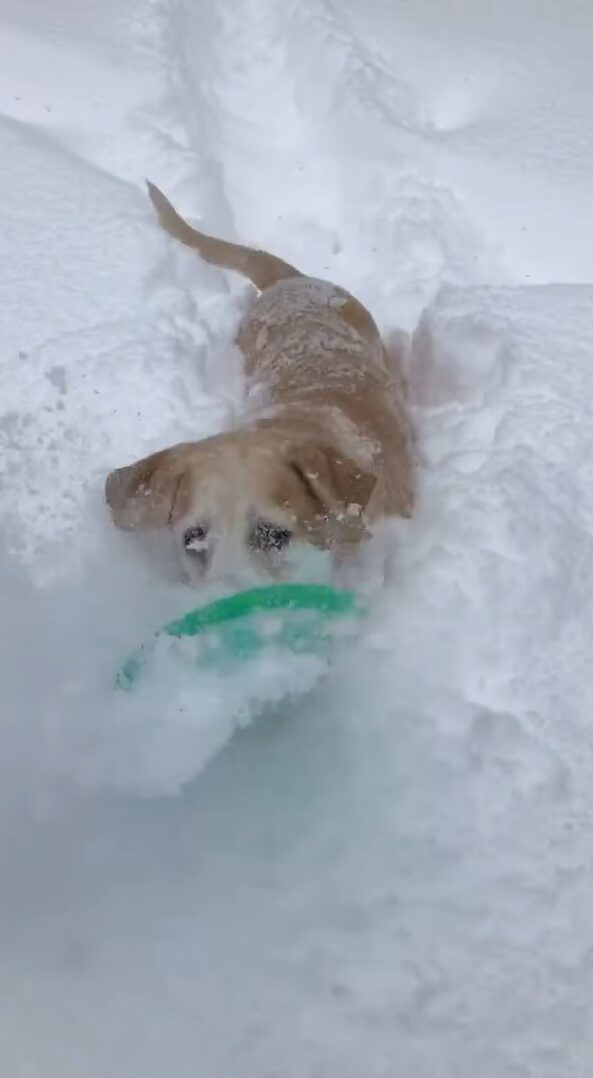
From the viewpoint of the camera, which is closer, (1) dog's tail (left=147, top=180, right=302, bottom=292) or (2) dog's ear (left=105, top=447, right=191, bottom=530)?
(2) dog's ear (left=105, top=447, right=191, bottom=530)

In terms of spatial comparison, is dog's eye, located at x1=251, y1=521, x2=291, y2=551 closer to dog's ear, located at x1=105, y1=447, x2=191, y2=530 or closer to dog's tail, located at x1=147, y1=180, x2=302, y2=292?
dog's ear, located at x1=105, y1=447, x2=191, y2=530

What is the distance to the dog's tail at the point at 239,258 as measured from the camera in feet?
8.41

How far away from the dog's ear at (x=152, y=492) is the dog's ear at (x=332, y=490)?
0.19m

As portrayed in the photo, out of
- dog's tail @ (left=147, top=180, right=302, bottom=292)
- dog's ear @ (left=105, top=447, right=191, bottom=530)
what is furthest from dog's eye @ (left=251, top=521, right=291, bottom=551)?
dog's tail @ (left=147, top=180, right=302, bottom=292)

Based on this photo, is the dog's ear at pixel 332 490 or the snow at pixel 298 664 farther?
the dog's ear at pixel 332 490

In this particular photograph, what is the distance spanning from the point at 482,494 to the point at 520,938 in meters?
0.86

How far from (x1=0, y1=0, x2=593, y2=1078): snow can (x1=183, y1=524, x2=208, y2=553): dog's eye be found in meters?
0.13

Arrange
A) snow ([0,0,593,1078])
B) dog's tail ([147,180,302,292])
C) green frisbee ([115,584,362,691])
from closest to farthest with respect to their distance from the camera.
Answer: snow ([0,0,593,1078]) → green frisbee ([115,584,362,691]) → dog's tail ([147,180,302,292])

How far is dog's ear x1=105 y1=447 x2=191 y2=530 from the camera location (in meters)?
1.81

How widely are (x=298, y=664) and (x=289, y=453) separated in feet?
1.20

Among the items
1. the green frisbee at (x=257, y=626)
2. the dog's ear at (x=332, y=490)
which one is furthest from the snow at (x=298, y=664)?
the dog's ear at (x=332, y=490)

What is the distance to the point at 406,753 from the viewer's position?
177 centimetres

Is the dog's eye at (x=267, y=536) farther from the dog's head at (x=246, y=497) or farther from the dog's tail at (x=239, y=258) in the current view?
the dog's tail at (x=239, y=258)

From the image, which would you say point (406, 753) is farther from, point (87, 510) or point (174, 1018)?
point (87, 510)
